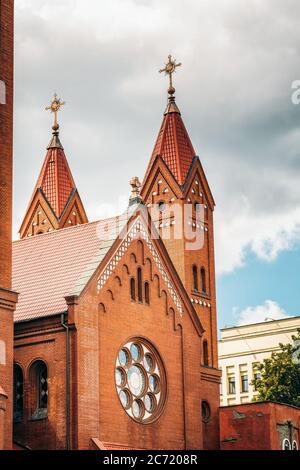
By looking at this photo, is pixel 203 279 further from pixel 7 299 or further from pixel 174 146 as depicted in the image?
pixel 7 299

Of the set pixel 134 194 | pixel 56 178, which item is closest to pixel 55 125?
pixel 56 178

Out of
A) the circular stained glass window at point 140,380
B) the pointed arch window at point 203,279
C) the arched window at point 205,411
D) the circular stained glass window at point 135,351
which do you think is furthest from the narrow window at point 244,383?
the circular stained glass window at point 135,351

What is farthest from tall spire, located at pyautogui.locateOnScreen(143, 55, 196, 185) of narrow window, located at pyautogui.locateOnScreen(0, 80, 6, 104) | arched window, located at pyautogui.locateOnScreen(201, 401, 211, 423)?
narrow window, located at pyautogui.locateOnScreen(0, 80, 6, 104)

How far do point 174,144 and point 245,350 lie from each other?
38681 millimetres

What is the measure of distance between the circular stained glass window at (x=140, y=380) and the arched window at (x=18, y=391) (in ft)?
13.9

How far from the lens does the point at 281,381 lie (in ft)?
257

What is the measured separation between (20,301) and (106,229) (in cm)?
543

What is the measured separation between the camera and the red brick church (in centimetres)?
4809

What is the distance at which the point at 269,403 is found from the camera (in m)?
57.1

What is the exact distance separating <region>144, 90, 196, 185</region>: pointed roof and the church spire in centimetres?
619
